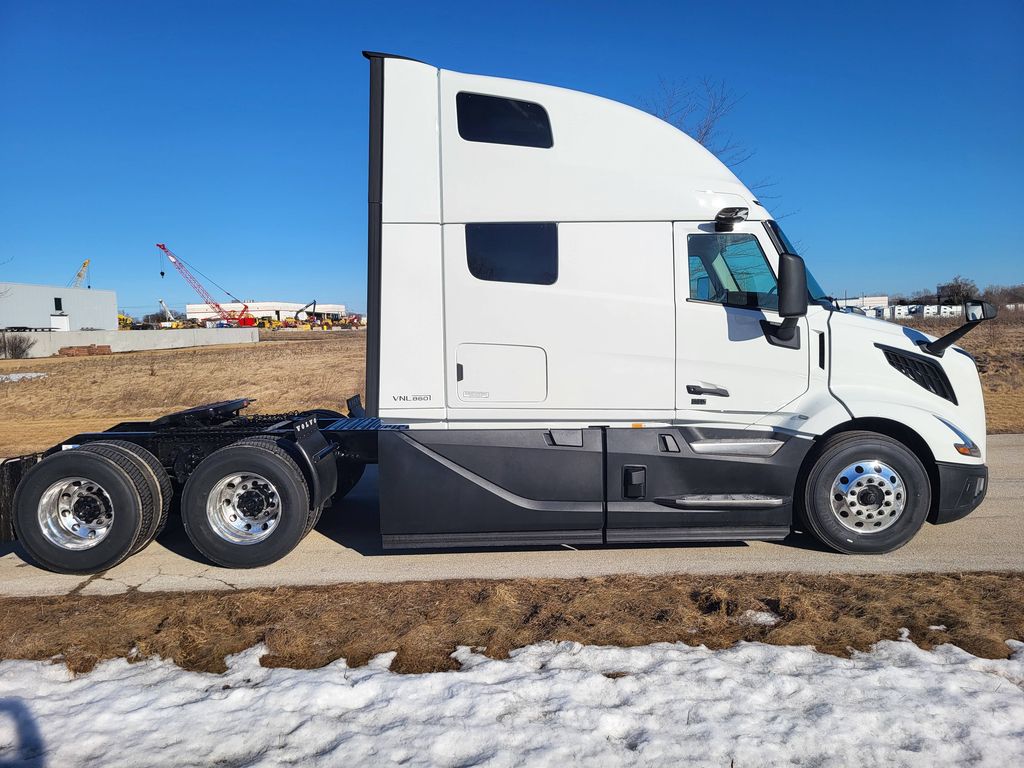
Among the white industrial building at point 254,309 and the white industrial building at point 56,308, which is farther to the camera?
the white industrial building at point 254,309

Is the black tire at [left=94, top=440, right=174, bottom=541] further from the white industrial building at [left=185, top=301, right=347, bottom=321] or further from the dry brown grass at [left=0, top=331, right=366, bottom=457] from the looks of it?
the white industrial building at [left=185, top=301, right=347, bottom=321]

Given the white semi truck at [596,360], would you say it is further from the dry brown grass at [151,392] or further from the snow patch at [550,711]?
the dry brown grass at [151,392]

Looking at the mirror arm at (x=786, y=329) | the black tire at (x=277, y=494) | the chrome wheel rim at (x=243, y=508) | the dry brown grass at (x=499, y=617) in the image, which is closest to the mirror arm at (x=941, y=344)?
the mirror arm at (x=786, y=329)

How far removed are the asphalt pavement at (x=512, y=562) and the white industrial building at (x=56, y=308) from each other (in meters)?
72.7

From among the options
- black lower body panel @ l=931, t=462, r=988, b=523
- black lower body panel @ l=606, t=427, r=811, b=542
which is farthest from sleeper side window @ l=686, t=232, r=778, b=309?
A: black lower body panel @ l=931, t=462, r=988, b=523

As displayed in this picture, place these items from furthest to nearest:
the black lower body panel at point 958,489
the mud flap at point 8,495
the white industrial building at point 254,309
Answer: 1. the white industrial building at point 254,309
2. the mud flap at point 8,495
3. the black lower body panel at point 958,489

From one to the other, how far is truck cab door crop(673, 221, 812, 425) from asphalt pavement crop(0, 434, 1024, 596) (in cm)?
119

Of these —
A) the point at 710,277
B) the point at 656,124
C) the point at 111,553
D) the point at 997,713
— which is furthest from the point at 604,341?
the point at 111,553

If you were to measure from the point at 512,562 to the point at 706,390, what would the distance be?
81.7 inches

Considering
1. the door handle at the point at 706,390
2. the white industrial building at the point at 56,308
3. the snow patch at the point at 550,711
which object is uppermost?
the white industrial building at the point at 56,308

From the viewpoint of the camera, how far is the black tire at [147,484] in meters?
5.76

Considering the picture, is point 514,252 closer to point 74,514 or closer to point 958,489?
point 958,489

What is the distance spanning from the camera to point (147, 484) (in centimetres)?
581

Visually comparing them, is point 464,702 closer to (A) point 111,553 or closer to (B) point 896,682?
(B) point 896,682
